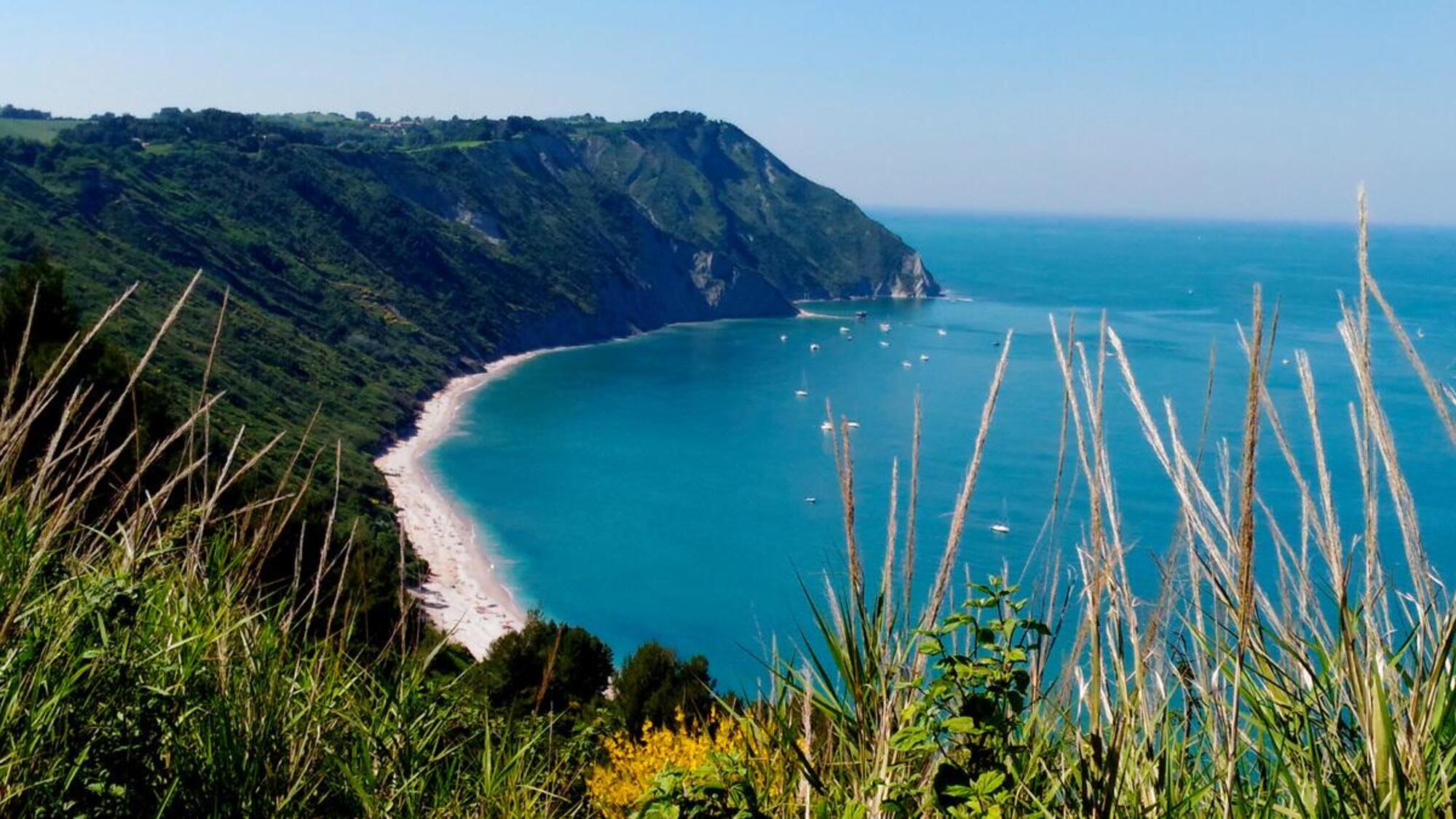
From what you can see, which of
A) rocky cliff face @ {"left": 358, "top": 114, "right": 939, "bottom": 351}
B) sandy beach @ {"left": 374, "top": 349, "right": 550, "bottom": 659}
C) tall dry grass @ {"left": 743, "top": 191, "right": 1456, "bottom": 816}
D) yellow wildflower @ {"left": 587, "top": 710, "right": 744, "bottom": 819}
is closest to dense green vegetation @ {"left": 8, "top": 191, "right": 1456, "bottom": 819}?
tall dry grass @ {"left": 743, "top": 191, "right": 1456, "bottom": 816}

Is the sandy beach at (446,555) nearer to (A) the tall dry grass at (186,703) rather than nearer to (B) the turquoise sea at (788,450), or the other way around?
(B) the turquoise sea at (788,450)

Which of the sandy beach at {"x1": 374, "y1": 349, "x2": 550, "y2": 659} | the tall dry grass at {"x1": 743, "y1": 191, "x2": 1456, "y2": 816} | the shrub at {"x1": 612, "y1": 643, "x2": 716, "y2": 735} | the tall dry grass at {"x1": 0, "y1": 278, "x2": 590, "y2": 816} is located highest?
the tall dry grass at {"x1": 743, "y1": 191, "x2": 1456, "y2": 816}

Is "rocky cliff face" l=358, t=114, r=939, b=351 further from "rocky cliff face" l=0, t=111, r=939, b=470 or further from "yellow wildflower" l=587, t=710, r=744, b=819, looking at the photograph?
"yellow wildflower" l=587, t=710, r=744, b=819

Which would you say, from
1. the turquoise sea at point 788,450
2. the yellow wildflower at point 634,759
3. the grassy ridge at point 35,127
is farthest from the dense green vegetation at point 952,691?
the grassy ridge at point 35,127

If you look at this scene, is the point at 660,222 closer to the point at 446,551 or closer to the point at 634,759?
the point at 446,551

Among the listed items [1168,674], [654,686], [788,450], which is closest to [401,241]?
[788,450]
